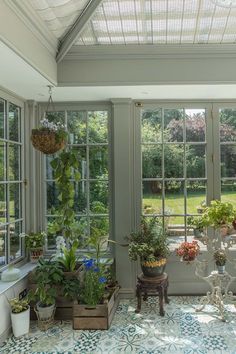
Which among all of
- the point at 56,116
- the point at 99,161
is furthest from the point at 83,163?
the point at 56,116

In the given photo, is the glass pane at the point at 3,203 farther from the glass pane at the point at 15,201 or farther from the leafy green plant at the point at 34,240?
the leafy green plant at the point at 34,240

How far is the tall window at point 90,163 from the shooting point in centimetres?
350

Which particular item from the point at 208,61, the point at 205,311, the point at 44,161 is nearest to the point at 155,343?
the point at 205,311

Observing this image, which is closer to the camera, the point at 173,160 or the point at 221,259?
the point at 221,259

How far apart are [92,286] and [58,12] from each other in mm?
2340

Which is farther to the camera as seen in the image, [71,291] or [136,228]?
[136,228]

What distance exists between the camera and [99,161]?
138 inches

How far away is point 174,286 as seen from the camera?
3.41 metres

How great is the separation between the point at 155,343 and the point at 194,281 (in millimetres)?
1136

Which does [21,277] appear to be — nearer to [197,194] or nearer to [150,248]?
[150,248]

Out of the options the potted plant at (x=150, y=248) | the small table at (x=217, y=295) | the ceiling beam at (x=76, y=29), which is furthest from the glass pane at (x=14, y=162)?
the small table at (x=217, y=295)

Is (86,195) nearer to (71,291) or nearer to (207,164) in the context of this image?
(71,291)

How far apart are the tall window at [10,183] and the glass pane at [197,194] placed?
195 centimetres

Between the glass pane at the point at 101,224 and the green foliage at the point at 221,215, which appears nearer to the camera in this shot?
the green foliage at the point at 221,215
